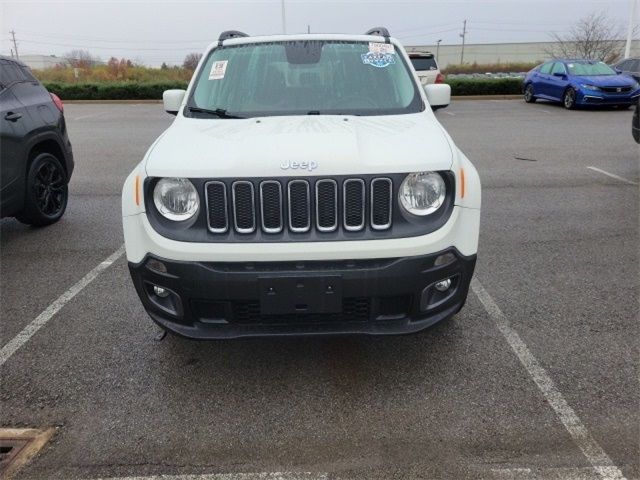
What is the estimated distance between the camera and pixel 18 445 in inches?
107

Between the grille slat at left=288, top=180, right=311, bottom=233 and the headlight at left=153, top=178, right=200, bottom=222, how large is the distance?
1.61ft

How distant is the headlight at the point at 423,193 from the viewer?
2.89 metres

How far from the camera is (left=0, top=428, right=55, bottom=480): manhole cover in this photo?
257cm

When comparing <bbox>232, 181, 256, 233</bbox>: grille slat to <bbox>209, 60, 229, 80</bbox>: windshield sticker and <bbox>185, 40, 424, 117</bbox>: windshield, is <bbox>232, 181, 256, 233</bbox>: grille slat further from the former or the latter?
<bbox>209, 60, 229, 80</bbox>: windshield sticker

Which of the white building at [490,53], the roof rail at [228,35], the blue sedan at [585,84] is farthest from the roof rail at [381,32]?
the white building at [490,53]

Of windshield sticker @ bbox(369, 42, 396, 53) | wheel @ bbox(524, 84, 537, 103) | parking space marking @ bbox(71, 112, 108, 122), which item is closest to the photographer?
windshield sticker @ bbox(369, 42, 396, 53)

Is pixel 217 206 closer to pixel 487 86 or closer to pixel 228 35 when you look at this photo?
pixel 228 35

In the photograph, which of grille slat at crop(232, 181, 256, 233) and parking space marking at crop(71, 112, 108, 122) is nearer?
grille slat at crop(232, 181, 256, 233)

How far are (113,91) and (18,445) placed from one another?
24.9 m

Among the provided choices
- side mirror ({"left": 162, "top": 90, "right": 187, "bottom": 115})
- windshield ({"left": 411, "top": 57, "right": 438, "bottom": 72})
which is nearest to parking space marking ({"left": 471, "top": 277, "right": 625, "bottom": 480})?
side mirror ({"left": 162, "top": 90, "right": 187, "bottom": 115})

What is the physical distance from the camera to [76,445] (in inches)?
107

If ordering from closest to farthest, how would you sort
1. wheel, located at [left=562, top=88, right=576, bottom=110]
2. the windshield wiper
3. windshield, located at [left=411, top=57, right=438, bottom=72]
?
the windshield wiper < wheel, located at [left=562, top=88, right=576, bottom=110] < windshield, located at [left=411, top=57, right=438, bottom=72]

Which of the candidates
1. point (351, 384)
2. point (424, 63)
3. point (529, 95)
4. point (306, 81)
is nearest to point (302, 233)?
point (351, 384)

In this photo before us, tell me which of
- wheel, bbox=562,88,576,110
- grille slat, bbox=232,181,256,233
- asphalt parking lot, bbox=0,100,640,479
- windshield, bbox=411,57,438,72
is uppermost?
grille slat, bbox=232,181,256,233
